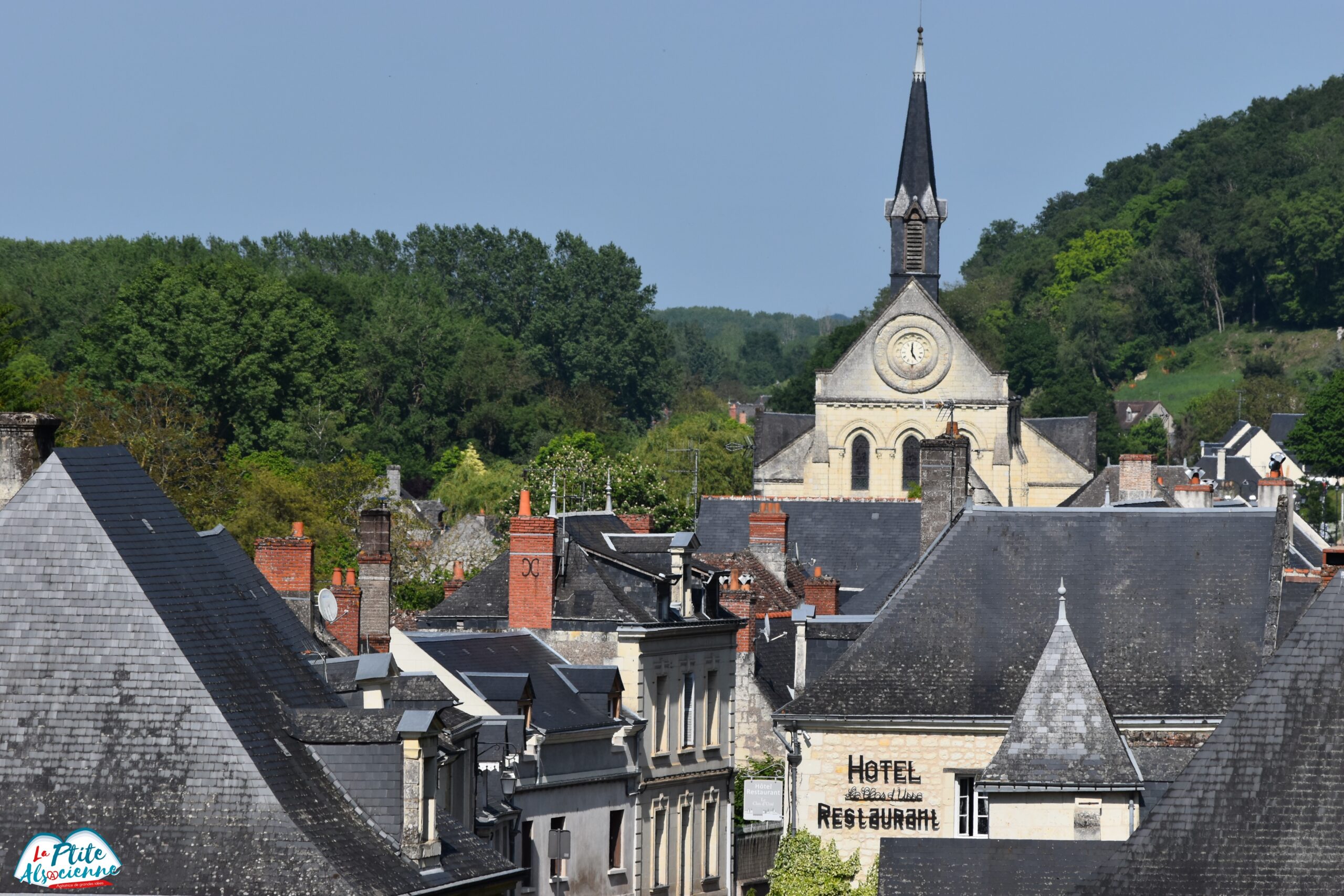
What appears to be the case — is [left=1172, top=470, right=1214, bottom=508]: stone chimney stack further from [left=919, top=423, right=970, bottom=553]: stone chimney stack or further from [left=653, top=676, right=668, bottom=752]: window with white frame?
[left=653, top=676, right=668, bottom=752]: window with white frame

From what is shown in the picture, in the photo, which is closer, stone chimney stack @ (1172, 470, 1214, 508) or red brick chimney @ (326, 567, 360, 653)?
red brick chimney @ (326, 567, 360, 653)

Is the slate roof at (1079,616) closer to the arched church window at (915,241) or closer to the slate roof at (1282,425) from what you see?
the arched church window at (915,241)

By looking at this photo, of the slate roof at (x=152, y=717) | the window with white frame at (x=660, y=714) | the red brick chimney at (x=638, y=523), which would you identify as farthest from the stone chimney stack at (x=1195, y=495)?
the slate roof at (x=152, y=717)

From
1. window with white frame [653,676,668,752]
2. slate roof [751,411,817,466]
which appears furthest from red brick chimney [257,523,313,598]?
slate roof [751,411,817,466]

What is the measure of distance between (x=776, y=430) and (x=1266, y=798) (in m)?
68.1

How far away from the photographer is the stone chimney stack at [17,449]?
2475 cm

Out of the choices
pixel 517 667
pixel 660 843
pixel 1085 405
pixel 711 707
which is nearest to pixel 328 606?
pixel 517 667

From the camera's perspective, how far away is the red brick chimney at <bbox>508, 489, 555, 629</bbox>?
4075cm

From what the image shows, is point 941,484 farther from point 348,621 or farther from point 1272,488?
point 1272,488

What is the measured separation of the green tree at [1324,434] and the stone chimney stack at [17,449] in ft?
341

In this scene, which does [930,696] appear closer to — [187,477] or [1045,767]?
[1045,767]

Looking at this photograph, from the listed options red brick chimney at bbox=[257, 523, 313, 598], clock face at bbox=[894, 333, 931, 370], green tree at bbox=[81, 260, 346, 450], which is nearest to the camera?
red brick chimney at bbox=[257, 523, 313, 598]

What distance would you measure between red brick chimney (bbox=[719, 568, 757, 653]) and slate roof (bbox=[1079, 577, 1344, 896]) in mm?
21848

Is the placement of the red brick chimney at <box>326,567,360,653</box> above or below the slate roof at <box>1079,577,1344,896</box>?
above
